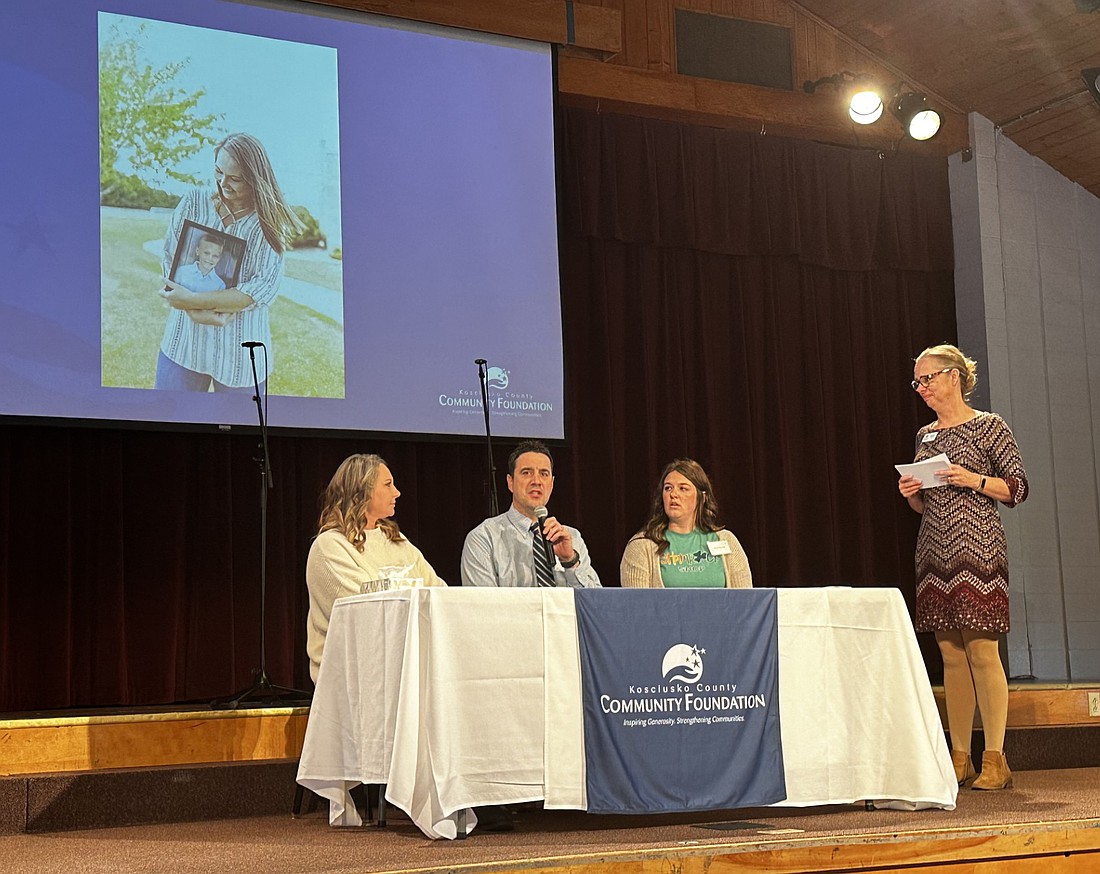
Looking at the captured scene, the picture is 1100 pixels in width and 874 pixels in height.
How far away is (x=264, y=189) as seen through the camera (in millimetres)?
5242

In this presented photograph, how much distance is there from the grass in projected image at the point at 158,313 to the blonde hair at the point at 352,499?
1.35 m

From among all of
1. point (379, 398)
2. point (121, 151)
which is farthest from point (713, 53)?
point (121, 151)

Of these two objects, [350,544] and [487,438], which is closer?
[350,544]

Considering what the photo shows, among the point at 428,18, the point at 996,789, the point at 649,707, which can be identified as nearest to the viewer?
the point at 649,707

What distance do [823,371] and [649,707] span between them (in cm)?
400

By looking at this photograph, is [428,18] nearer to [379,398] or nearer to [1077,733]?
[379,398]

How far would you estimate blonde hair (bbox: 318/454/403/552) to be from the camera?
3.81 meters

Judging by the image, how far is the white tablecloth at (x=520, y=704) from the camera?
9.76ft

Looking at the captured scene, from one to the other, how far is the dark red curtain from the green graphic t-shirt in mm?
1872

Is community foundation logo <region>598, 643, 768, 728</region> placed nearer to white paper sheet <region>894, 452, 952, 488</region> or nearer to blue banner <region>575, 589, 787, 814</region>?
blue banner <region>575, 589, 787, 814</region>

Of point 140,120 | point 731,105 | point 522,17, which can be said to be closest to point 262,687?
point 140,120

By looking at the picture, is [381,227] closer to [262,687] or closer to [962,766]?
[262,687]

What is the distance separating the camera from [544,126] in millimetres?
5859

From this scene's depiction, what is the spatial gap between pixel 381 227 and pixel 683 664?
289 cm
